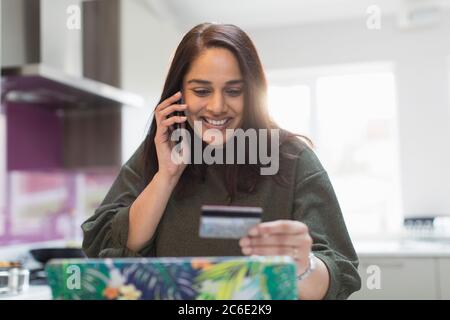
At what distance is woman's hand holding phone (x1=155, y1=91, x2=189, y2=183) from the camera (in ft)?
2.88

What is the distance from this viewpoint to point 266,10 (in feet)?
10.0

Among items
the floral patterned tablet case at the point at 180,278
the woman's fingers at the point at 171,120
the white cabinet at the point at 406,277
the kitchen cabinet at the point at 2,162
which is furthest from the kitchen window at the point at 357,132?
the floral patterned tablet case at the point at 180,278

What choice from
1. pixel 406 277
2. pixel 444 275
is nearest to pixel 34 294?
pixel 406 277

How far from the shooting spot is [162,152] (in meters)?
0.89

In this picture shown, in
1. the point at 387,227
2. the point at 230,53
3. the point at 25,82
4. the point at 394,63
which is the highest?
the point at 394,63

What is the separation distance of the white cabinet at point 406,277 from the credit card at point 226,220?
216cm

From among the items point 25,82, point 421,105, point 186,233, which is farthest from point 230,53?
point 421,105

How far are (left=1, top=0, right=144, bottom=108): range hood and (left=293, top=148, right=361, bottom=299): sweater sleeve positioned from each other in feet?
4.16

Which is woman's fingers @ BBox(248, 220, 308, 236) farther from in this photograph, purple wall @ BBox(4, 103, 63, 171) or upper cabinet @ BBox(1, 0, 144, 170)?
purple wall @ BBox(4, 103, 63, 171)

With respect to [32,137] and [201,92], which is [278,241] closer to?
[201,92]

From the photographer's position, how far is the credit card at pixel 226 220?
0.57 metres

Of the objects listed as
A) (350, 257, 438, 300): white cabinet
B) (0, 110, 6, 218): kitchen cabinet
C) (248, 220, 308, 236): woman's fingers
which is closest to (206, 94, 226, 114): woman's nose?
(248, 220, 308, 236): woman's fingers
